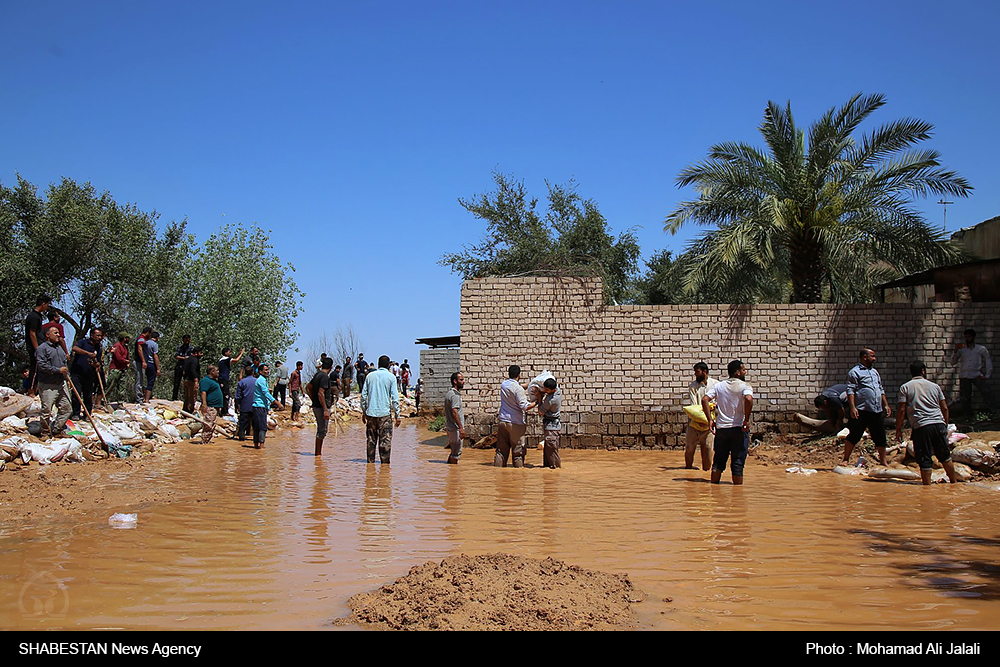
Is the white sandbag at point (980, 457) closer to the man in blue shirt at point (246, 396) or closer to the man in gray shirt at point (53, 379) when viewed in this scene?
the man in blue shirt at point (246, 396)

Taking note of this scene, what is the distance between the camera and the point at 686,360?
15.2 meters

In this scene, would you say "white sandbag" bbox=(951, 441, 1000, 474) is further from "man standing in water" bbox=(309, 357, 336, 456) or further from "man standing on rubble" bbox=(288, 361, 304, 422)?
"man standing on rubble" bbox=(288, 361, 304, 422)

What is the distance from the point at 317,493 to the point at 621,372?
7.87 metres

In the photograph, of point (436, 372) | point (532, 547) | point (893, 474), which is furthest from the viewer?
point (436, 372)

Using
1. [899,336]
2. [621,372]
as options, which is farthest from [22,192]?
[899,336]

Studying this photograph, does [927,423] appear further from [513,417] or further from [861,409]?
[513,417]

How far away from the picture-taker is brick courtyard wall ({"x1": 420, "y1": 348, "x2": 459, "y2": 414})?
2581 cm

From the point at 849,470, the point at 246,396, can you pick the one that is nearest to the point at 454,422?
the point at 246,396

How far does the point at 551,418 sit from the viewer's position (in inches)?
468

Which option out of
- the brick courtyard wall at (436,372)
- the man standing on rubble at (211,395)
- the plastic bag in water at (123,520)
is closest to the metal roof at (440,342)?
the brick courtyard wall at (436,372)

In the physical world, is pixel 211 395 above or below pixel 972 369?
below

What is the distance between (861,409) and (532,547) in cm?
748

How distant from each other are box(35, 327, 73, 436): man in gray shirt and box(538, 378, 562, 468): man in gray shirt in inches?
303

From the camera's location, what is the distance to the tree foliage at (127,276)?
82.2 ft
